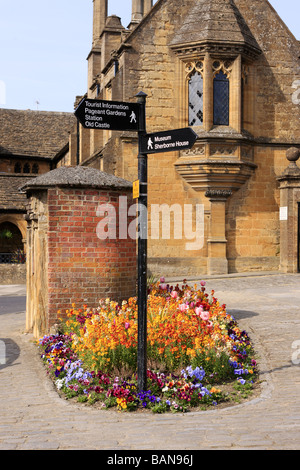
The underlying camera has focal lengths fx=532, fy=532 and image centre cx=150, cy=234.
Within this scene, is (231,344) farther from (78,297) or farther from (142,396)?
(78,297)

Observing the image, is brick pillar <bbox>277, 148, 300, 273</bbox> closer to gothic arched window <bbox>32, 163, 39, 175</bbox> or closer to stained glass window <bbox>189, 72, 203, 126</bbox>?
stained glass window <bbox>189, 72, 203, 126</bbox>

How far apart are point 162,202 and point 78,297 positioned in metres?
9.75

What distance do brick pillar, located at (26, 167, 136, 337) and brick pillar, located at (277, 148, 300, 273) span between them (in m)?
10.6

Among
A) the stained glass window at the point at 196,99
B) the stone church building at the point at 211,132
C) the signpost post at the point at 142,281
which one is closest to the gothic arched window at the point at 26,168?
the stone church building at the point at 211,132

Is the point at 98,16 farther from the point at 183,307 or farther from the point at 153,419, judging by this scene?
the point at 153,419

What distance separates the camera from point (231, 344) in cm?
689

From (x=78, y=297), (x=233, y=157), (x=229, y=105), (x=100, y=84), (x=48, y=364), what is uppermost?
(x=100, y=84)

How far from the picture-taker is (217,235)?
17938mm

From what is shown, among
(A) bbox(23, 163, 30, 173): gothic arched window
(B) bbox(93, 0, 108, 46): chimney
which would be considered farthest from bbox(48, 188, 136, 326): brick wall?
(A) bbox(23, 163, 30, 173): gothic arched window

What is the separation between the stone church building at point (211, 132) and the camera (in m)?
17.7

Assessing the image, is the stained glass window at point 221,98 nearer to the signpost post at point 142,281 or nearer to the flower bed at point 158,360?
the flower bed at point 158,360

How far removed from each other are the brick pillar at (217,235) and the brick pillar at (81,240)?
919 centimetres

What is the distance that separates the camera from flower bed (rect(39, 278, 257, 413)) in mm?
5672
